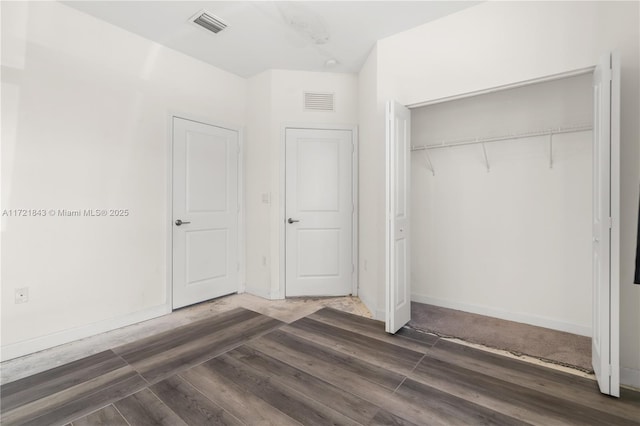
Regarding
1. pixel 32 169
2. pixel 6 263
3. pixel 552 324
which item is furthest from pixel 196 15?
pixel 552 324

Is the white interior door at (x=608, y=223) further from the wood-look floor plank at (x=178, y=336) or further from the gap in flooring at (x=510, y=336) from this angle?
the wood-look floor plank at (x=178, y=336)

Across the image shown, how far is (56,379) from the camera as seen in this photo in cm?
209

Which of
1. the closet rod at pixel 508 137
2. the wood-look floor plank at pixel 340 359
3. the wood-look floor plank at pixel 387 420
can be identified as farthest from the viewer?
the closet rod at pixel 508 137

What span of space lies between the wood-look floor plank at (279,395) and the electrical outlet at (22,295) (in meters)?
1.53

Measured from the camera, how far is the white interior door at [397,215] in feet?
8.73

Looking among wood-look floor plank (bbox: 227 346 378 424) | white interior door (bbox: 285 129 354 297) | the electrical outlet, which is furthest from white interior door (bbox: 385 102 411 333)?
the electrical outlet

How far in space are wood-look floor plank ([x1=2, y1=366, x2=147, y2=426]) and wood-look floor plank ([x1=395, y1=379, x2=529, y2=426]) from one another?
1.71 m

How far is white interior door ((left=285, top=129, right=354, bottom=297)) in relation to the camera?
3881 mm

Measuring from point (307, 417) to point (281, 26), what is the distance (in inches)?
123

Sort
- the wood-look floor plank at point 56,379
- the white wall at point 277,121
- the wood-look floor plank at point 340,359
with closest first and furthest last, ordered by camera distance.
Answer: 1. the wood-look floor plank at point 56,379
2. the wood-look floor plank at point 340,359
3. the white wall at point 277,121

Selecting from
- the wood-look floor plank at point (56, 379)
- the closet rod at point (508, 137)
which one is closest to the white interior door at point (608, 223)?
the closet rod at point (508, 137)

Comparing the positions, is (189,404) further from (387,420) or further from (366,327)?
(366,327)

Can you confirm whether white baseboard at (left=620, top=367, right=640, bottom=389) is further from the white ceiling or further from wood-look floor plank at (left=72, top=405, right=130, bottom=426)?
wood-look floor plank at (left=72, top=405, right=130, bottom=426)

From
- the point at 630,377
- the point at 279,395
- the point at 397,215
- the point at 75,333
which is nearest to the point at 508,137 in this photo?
the point at 397,215
